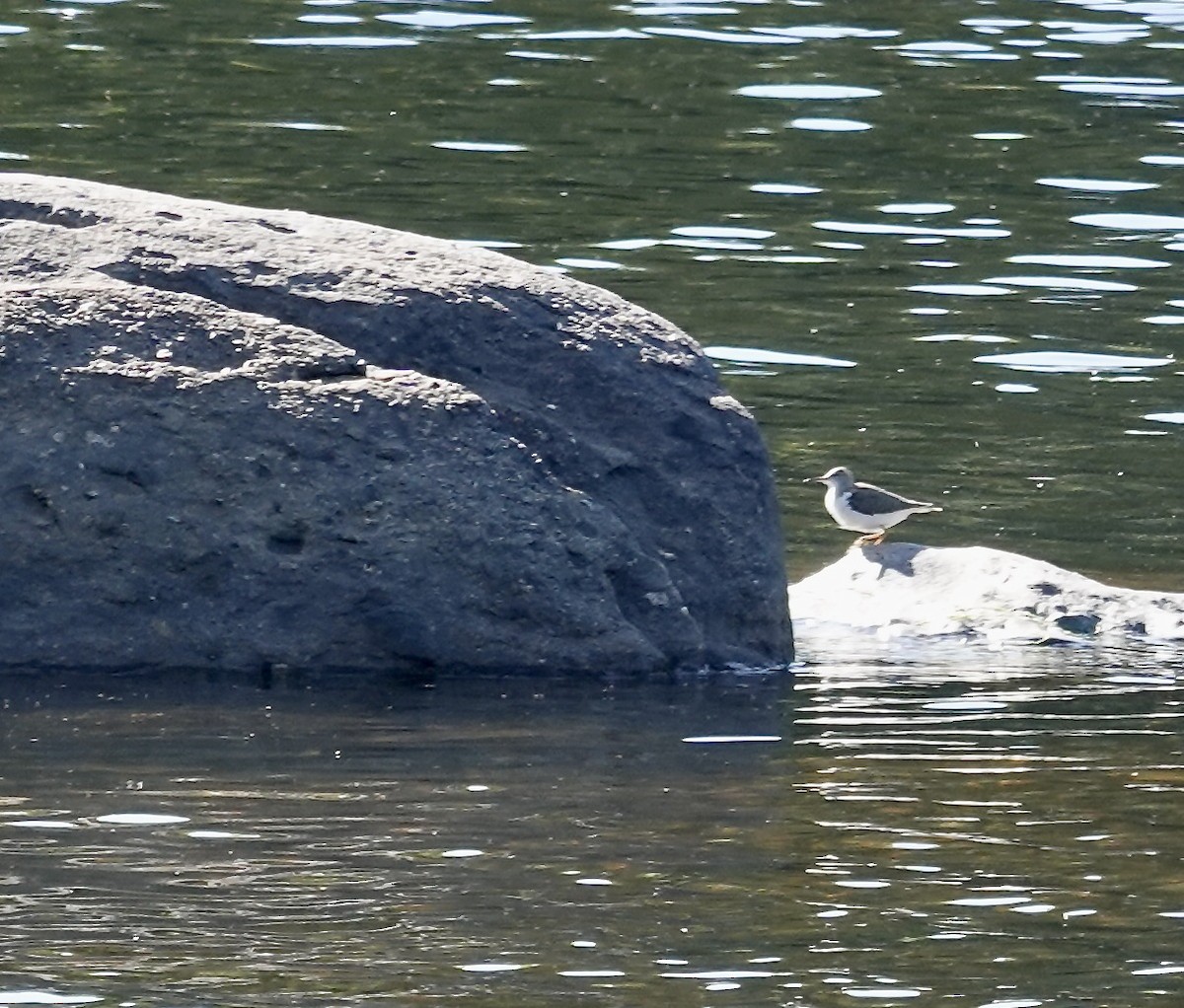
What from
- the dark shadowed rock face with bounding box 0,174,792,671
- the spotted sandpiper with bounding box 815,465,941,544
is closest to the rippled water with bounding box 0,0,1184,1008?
the dark shadowed rock face with bounding box 0,174,792,671

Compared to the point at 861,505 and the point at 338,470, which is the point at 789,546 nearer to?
the point at 861,505

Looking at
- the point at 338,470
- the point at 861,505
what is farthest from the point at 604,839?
the point at 861,505

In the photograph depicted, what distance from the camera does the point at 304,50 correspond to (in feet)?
79.8

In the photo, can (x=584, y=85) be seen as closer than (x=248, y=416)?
No

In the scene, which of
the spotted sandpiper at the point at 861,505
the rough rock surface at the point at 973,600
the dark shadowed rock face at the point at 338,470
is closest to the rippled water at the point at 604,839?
the dark shadowed rock face at the point at 338,470

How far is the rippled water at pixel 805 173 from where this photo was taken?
14.1 meters

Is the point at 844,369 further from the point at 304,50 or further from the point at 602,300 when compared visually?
the point at 304,50

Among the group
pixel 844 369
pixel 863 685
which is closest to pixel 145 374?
pixel 863 685

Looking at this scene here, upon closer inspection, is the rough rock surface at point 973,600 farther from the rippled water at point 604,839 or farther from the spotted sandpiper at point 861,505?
the rippled water at point 604,839

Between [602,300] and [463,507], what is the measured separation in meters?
1.10

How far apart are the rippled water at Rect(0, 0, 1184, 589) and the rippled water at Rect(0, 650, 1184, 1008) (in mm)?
2644

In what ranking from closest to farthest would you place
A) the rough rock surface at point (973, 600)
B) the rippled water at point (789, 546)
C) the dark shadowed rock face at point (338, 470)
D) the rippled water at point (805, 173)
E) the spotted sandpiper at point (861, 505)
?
the rippled water at point (789, 546)
the dark shadowed rock face at point (338, 470)
the rough rock surface at point (973, 600)
the spotted sandpiper at point (861, 505)
the rippled water at point (805, 173)

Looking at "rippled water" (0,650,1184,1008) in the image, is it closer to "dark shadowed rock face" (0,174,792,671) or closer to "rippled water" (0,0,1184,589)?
"dark shadowed rock face" (0,174,792,671)

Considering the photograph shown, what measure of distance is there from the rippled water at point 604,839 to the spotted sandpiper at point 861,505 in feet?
4.50
